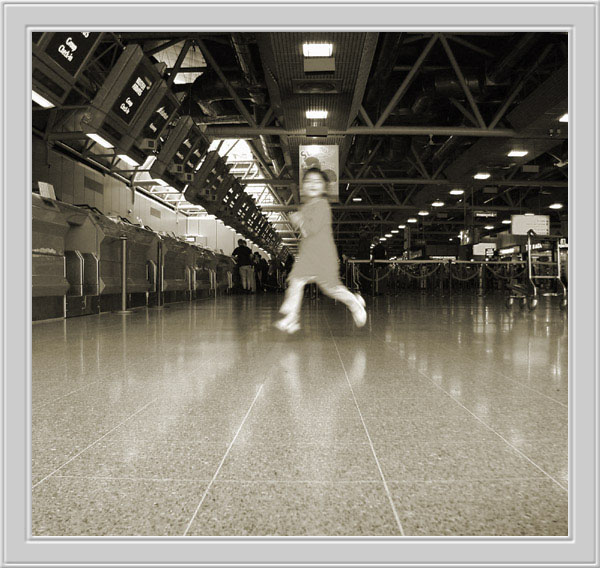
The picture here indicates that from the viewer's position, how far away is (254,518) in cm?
112

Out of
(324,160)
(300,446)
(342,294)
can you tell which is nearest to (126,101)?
(324,160)

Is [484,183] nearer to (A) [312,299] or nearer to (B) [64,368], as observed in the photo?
(A) [312,299]

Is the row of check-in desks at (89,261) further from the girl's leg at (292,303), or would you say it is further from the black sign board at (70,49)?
the girl's leg at (292,303)

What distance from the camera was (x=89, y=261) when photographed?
8016 millimetres

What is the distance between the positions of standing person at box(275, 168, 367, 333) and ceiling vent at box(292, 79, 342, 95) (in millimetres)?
4872

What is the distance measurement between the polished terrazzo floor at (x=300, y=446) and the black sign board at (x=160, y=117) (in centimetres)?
617

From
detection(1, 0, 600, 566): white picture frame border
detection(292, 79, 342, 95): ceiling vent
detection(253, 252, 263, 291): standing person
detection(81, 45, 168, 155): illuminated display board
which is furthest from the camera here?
detection(253, 252, 263, 291): standing person

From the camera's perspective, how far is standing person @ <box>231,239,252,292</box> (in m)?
18.0

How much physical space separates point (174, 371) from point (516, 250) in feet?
50.1

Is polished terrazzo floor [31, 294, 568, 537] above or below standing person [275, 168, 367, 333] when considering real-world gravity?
below

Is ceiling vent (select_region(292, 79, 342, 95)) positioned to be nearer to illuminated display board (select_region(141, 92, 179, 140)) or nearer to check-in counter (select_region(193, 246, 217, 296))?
illuminated display board (select_region(141, 92, 179, 140))

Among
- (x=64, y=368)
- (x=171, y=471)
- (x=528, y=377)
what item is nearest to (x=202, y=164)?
(x=64, y=368)

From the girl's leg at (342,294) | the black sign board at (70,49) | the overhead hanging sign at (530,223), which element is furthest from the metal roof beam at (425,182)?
the girl's leg at (342,294)

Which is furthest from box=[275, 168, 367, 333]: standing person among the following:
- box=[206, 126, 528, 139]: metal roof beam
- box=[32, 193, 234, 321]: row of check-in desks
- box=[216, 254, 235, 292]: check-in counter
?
box=[216, 254, 235, 292]: check-in counter
